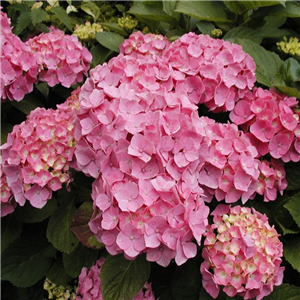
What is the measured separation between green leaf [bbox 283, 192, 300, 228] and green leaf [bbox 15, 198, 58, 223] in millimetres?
858

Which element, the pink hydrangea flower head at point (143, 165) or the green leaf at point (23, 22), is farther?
the green leaf at point (23, 22)

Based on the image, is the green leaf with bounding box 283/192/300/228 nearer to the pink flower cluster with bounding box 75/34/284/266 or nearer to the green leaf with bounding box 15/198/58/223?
the pink flower cluster with bounding box 75/34/284/266

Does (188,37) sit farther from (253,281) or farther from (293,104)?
(253,281)

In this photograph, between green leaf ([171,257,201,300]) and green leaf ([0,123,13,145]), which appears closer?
green leaf ([171,257,201,300])

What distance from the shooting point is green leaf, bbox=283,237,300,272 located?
1.40 meters

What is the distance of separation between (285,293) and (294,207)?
279mm

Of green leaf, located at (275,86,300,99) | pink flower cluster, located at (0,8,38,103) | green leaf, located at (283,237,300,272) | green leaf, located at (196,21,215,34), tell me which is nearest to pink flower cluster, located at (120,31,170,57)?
green leaf, located at (196,21,215,34)

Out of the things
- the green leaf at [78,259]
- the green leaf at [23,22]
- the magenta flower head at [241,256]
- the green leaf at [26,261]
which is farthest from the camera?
the green leaf at [23,22]

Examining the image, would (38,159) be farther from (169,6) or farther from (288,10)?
(288,10)

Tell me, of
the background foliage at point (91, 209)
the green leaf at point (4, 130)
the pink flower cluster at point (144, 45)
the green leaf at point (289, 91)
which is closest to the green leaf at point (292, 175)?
the background foliage at point (91, 209)

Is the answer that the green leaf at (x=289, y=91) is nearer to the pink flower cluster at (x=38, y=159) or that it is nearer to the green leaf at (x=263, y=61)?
the green leaf at (x=263, y=61)

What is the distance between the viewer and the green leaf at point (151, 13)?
2.03 meters

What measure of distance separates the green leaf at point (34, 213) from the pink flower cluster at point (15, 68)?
1.48 feet

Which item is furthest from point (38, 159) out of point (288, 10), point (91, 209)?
point (288, 10)
